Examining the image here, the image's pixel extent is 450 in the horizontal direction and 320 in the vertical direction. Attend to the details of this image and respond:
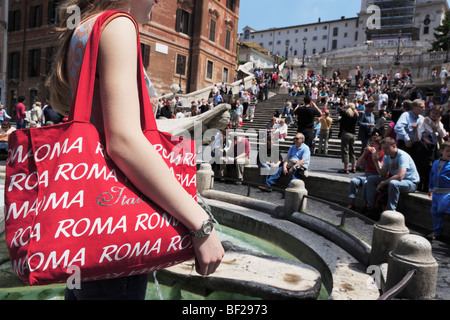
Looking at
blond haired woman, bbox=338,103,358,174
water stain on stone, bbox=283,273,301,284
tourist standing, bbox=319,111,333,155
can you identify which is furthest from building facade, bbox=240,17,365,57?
Answer: water stain on stone, bbox=283,273,301,284

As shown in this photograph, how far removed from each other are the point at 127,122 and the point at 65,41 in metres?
0.41

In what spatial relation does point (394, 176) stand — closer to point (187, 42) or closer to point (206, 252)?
point (206, 252)

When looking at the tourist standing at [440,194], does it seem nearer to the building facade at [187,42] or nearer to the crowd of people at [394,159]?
the crowd of people at [394,159]

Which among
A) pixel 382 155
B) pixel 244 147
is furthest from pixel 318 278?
pixel 244 147

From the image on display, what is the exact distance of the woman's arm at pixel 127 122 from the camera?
37.2 inches

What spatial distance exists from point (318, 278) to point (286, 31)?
106 metres

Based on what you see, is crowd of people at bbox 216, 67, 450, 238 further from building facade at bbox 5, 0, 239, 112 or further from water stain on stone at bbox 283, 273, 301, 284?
building facade at bbox 5, 0, 239, 112

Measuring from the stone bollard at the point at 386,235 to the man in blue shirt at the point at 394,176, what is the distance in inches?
91.6

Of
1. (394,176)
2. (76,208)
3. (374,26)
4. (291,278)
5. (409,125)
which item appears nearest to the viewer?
(76,208)

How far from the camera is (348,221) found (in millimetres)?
6094

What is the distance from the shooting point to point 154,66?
28531 mm

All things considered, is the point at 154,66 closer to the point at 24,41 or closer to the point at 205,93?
the point at 205,93

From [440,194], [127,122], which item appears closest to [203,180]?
[440,194]

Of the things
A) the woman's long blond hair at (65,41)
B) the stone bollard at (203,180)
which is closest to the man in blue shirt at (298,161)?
the stone bollard at (203,180)
